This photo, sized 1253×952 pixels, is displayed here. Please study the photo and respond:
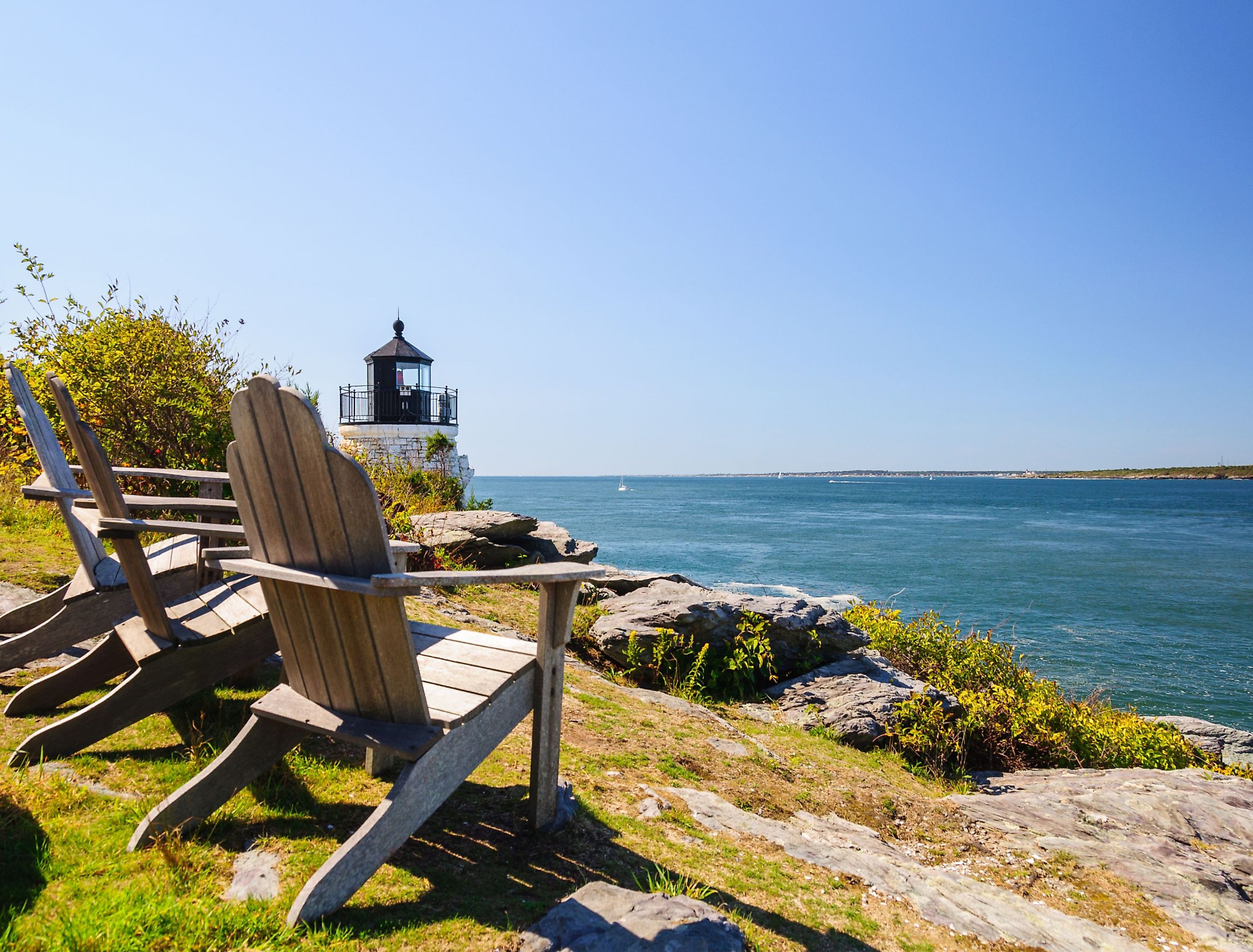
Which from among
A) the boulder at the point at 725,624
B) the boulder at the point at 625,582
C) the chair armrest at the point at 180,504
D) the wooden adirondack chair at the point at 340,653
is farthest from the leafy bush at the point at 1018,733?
the chair armrest at the point at 180,504

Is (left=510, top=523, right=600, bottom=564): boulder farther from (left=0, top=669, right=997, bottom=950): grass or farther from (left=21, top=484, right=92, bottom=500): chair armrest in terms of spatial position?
(left=21, top=484, right=92, bottom=500): chair armrest

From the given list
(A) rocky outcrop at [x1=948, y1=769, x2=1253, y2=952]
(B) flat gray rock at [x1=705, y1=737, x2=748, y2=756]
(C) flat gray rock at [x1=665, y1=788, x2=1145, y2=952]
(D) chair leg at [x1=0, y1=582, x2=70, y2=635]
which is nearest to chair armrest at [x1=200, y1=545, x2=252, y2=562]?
(D) chair leg at [x1=0, y1=582, x2=70, y2=635]

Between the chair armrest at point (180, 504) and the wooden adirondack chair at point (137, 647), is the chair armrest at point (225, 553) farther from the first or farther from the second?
the chair armrest at point (180, 504)

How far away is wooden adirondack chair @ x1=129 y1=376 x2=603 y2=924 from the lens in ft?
6.62

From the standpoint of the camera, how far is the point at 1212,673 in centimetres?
1455

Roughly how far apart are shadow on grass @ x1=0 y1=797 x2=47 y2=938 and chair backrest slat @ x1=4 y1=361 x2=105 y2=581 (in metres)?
1.29

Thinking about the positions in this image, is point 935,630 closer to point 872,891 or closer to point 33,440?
point 872,891

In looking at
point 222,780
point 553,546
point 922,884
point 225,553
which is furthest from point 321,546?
point 553,546

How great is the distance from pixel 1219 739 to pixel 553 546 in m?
9.35

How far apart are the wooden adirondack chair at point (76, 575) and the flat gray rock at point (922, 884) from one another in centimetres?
290

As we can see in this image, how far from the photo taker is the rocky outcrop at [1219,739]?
813cm

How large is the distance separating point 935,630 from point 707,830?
649 cm

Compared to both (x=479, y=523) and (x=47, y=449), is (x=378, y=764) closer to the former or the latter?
(x=47, y=449)

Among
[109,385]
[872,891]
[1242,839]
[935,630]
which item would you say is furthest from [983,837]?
[109,385]
